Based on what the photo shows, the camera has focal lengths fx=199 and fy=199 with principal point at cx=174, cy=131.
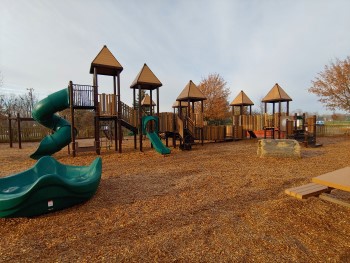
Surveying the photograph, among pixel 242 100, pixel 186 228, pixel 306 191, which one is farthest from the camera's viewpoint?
pixel 242 100

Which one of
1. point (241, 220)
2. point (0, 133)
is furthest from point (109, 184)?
point (0, 133)

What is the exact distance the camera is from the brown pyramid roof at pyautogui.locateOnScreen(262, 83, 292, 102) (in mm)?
18773

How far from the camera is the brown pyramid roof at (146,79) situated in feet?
42.1

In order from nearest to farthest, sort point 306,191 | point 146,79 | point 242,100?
point 306,191
point 146,79
point 242,100

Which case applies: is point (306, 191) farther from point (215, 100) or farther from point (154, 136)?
point (215, 100)

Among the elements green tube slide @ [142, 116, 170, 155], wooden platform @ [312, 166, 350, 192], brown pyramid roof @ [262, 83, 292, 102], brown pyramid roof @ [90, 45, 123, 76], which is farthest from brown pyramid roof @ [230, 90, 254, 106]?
wooden platform @ [312, 166, 350, 192]

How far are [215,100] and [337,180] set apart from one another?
30.3 meters

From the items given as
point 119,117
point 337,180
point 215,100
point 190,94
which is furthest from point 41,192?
point 215,100

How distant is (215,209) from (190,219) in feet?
2.24

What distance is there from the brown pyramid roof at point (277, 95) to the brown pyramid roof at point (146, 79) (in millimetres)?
11810

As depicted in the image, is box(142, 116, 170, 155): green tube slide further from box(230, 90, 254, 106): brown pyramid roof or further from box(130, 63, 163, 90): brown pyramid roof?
box(230, 90, 254, 106): brown pyramid roof

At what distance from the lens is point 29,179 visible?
4.78 meters

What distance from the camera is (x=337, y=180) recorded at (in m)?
3.29

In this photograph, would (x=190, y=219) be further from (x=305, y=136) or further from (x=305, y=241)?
(x=305, y=136)
